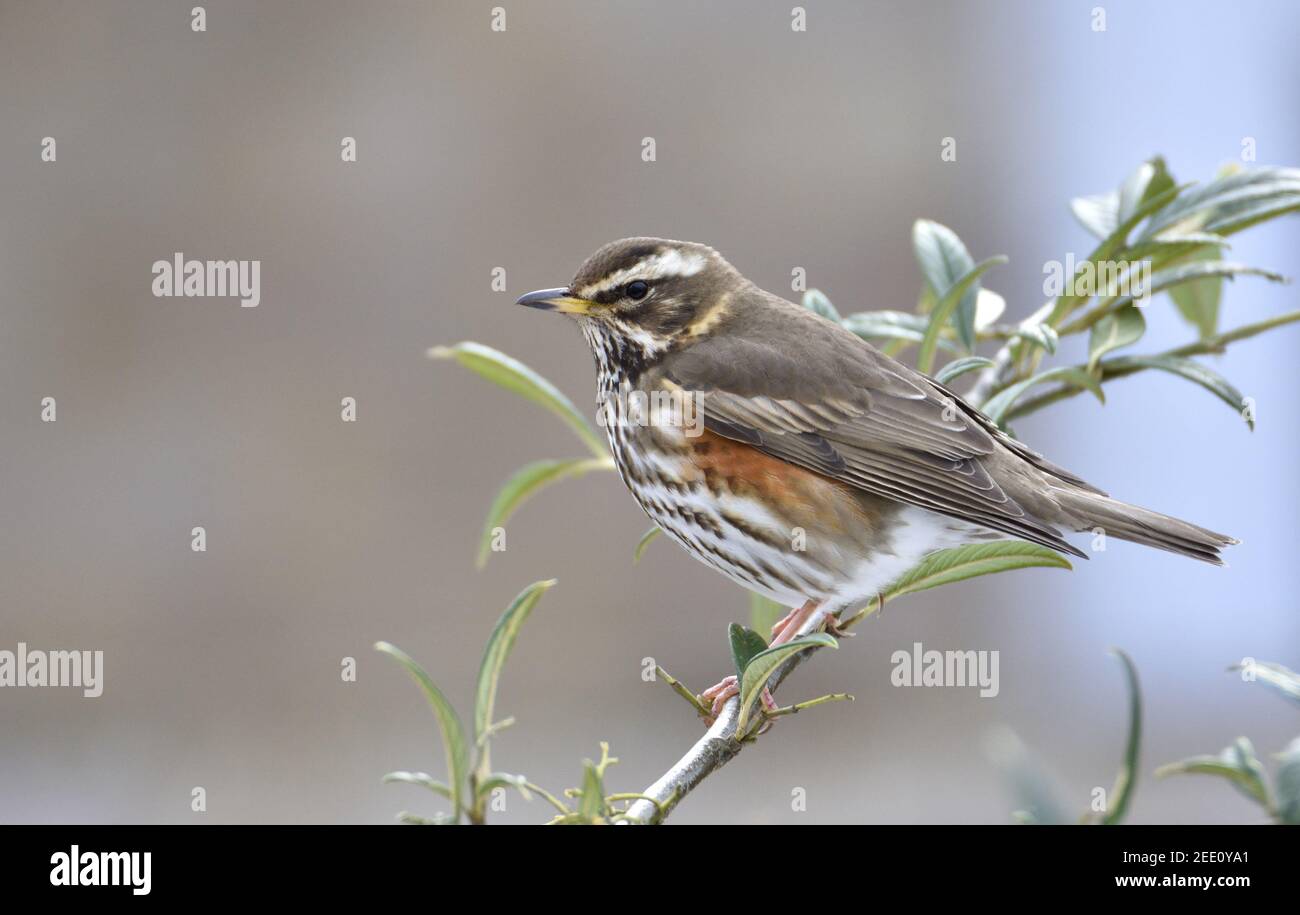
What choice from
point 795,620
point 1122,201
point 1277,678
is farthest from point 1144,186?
point 1277,678

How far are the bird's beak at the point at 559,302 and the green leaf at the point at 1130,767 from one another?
129 cm

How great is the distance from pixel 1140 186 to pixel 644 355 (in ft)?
3.19

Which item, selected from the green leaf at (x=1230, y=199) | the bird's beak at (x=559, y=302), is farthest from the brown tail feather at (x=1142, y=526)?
the bird's beak at (x=559, y=302)

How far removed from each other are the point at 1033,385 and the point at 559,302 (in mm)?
899

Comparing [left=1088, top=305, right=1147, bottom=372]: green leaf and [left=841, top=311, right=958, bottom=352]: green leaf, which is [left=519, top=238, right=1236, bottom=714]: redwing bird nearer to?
[left=841, top=311, right=958, bottom=352]: green leaf

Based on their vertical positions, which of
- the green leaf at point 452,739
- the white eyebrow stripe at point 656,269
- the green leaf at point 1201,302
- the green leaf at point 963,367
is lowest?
the green leaf at point 452,739

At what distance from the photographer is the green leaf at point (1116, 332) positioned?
2.07m

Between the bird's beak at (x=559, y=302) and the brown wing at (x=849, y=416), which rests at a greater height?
the bird's beak at (x=559, y=302)

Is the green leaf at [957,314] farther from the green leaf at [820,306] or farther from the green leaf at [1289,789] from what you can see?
the green leaf at [1289,789]

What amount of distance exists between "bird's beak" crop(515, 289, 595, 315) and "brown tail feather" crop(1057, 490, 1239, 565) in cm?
95

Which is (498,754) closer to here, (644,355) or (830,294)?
(830,294)

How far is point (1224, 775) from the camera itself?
1.20 m

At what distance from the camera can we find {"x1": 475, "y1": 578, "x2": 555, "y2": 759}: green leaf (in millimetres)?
1389

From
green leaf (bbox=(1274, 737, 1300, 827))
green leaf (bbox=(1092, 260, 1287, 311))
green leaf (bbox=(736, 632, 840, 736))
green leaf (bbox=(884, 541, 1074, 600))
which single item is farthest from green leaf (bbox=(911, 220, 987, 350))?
green leaf (bbox=(1274, 737, 1300, 827))
